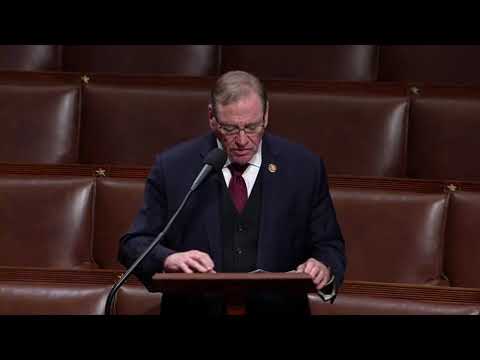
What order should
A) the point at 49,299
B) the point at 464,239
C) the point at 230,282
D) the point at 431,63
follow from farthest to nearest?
the point at 431,63, the point at 464,239, the point at 49,299, the point at 230,282

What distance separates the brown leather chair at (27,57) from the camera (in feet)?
3.15

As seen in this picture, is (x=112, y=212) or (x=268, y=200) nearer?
(x=268, y=200)

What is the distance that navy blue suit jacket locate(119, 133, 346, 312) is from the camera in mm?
638

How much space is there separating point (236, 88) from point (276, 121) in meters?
0.22

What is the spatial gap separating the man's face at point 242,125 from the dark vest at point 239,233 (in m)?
0.03

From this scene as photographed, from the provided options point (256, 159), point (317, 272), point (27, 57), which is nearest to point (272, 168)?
point (256, 159)

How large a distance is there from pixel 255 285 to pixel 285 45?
0.50 metres

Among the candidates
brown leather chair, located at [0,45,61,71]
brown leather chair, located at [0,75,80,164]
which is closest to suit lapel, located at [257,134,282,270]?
brown leather chair, located at [0,75,80,164]

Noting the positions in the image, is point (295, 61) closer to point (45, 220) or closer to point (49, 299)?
point (45, 220)

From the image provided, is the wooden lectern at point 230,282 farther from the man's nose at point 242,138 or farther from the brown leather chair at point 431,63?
the brown leather chair at point 431,63

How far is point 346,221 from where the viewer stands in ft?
2.50
